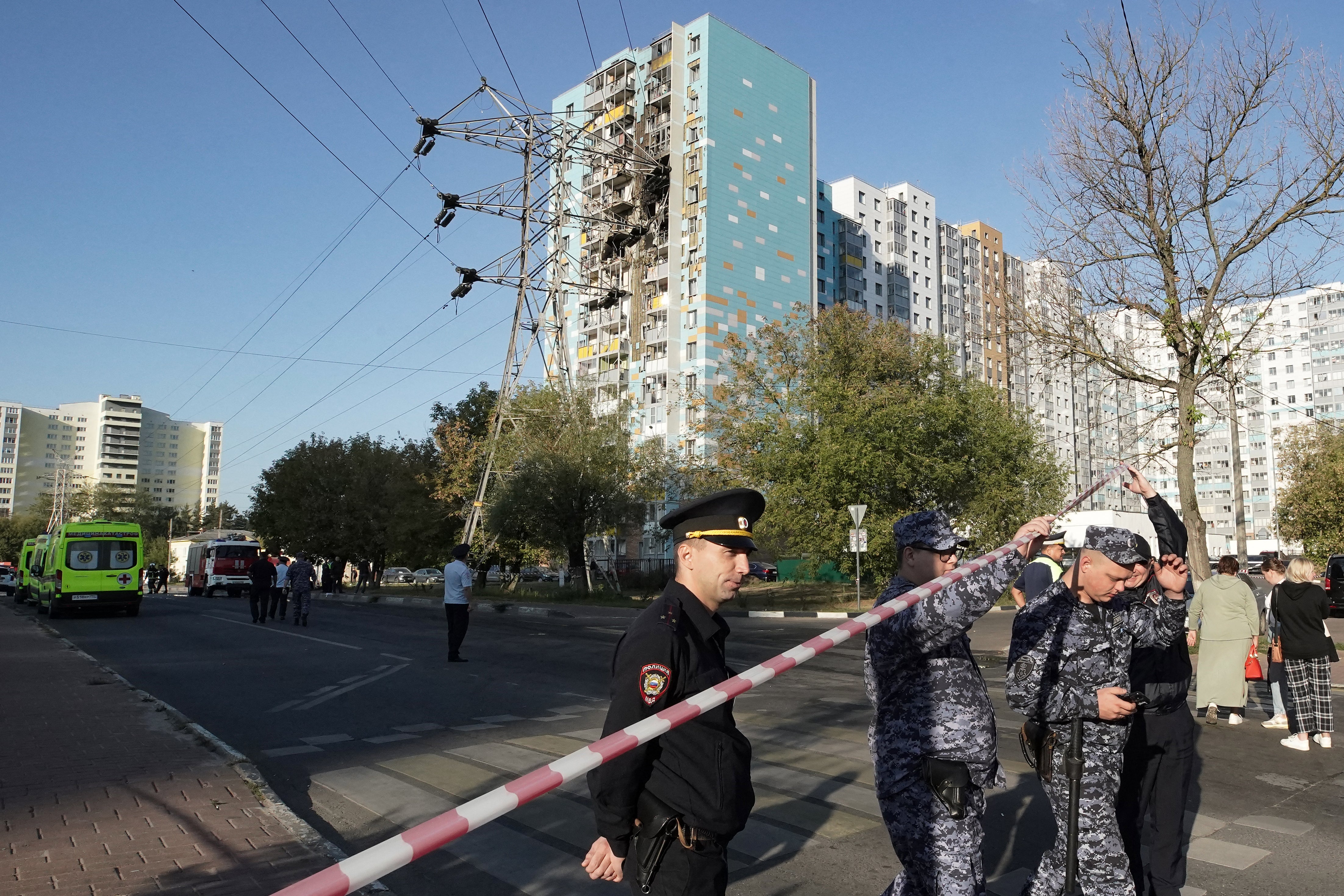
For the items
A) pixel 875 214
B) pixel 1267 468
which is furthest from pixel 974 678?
pixel 1267 468

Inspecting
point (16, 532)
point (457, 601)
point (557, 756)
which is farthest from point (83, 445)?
point (557, 756)

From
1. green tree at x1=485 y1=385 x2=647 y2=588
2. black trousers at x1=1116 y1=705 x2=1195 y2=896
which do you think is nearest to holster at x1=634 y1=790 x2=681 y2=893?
black trousers at x1=1116 y1=705 x2=1195 y2=896

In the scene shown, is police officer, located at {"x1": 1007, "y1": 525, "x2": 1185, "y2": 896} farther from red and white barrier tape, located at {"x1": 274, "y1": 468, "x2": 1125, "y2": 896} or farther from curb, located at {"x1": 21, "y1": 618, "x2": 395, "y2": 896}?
curb, located at {"x1": 21, "y1": 618, "x2": 395, "y2": 896}

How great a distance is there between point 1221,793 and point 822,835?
134 inches

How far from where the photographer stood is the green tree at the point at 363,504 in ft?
172

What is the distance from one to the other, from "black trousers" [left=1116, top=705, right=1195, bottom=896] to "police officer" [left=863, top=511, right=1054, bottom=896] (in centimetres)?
122

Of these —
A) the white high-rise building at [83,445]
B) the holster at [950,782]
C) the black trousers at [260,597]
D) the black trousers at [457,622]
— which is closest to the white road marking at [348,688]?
the black trousers at [457,622]

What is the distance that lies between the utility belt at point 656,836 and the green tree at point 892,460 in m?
30.5

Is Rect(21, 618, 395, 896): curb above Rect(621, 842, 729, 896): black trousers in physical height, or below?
below

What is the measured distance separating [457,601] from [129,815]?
29.4ft

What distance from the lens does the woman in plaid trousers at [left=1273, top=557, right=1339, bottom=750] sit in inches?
335

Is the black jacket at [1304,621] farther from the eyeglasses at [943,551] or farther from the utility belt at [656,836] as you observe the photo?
the utility belt at [656,836]

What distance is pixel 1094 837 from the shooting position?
392 cm

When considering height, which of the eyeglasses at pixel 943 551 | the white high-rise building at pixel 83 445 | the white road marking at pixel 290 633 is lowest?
the white road marking at pixel 290 633
